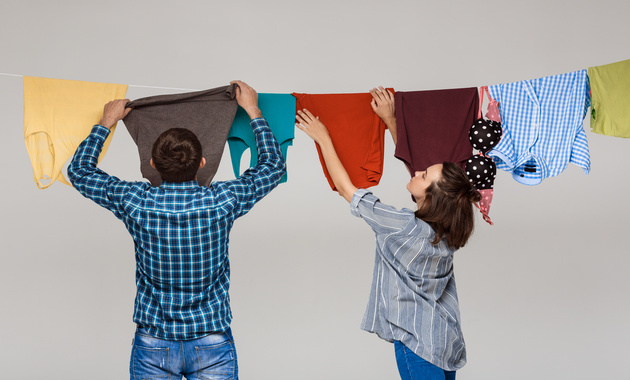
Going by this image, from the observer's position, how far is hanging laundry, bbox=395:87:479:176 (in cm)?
322

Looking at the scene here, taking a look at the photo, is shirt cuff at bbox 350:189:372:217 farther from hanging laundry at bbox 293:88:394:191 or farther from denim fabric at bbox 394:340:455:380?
hanging laundry at bbox 293:88:394:191

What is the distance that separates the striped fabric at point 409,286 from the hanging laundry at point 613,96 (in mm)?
1162

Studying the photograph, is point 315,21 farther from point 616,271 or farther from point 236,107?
point 616,271

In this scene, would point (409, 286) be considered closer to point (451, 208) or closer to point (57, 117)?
point (451, 208)

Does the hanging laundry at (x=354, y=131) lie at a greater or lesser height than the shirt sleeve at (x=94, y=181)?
greater

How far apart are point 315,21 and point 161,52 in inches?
46.5

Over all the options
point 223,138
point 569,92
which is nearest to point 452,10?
point 569,92

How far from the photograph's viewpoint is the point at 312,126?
323 centimetres

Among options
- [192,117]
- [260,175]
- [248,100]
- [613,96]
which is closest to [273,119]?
[248,100]

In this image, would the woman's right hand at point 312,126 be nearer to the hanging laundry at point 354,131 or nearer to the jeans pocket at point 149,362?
the hanging laundry at point 354,131

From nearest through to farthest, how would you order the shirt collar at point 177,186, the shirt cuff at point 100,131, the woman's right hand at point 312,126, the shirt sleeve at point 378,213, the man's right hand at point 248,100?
the shirt sleeve at point 378,213
the shirt collar at point 177,186
the shirt cuff at point 100,131
the man's right hand at point 248,100
the woman's right hand at point 312,126

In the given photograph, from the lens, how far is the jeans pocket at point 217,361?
2648 millimetres

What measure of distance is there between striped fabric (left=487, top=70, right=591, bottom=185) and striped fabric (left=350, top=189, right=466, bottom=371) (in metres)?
0.87

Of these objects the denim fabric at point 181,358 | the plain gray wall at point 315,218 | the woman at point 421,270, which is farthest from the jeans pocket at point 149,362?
the plain gray wall at point 315,218
